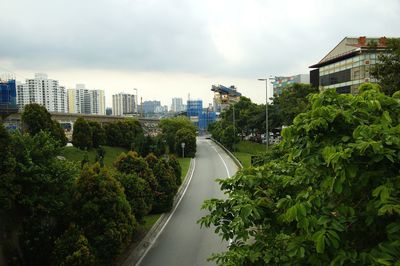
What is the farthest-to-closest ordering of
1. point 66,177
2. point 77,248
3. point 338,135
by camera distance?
point 66,177
point 77,248
point 338,135

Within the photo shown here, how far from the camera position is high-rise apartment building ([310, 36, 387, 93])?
46.8 m

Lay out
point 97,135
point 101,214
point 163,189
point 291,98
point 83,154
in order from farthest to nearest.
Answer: point 291,98
point 97,135
point 83,154
point 163,189
point 101,214

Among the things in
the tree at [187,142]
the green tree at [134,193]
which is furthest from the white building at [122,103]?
the green tree at [134,193]

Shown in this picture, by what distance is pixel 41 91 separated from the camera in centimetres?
8906

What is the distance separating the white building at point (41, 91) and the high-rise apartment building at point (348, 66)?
5763cm

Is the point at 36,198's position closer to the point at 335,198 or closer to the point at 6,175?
the point at 6,175

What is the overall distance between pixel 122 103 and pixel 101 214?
493ft

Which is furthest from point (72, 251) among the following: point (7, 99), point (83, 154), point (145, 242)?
point (7, 99)

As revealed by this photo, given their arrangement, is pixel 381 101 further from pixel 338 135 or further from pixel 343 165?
pixel 343 165

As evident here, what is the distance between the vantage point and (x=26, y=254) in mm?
11820

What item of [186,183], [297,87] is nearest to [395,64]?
[186,183]

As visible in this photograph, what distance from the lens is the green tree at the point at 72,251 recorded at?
36.3 ft

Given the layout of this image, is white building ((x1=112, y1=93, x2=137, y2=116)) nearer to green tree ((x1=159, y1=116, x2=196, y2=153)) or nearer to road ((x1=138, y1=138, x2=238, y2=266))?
green tree ((x1=159, y1=116, x2=196, y2=153))

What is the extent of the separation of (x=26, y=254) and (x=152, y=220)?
33.2ft
